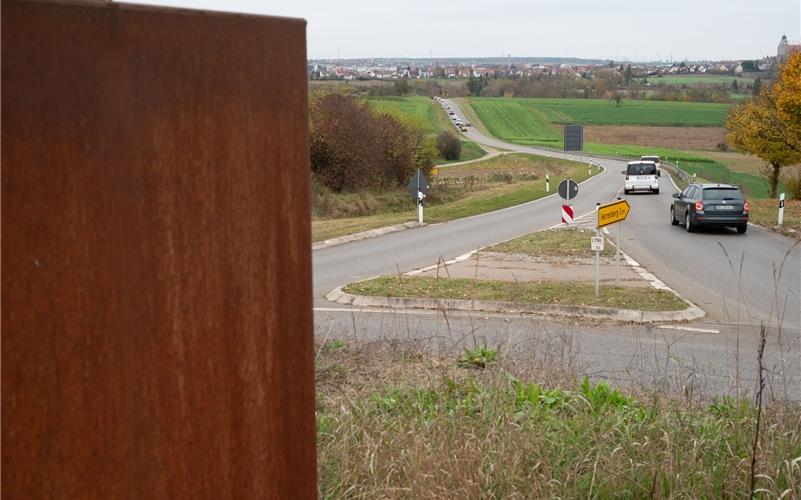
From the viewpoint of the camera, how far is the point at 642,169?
4416cm

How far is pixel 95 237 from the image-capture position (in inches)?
60.7

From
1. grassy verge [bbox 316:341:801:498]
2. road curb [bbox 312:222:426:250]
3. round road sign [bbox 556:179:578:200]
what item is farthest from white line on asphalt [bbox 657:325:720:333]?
road curb [bbox 312:222:426:250]

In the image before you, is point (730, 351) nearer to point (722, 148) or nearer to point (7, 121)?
point (7, 121)

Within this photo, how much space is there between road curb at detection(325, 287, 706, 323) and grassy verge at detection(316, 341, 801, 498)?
6.48m

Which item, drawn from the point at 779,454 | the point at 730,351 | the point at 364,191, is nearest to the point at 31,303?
the point at 779,454

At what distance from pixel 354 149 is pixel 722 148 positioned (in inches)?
2441

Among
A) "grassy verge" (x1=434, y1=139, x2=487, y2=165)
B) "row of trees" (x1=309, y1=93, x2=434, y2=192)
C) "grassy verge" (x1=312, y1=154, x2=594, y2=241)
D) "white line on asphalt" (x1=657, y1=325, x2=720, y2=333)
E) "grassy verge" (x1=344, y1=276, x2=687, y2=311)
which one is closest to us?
"white line on asphalt" (x1=657, y1=325, x2=720, y2=333)

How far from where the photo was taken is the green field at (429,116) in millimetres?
43406

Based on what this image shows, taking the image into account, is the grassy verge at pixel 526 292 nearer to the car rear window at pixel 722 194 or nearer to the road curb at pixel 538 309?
the road curb at pixel 538 309

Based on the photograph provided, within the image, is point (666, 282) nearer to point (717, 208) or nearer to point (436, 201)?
point (717, 208)

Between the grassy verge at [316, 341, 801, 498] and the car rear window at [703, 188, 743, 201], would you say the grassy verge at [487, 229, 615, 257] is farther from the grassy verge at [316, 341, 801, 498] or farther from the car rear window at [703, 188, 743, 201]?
the grassy verge at [316, 341, 801, 498]

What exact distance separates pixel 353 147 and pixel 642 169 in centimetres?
Answer: 1532

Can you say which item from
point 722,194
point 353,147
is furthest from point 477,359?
point 353,147

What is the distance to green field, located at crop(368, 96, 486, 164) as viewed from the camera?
142ft
